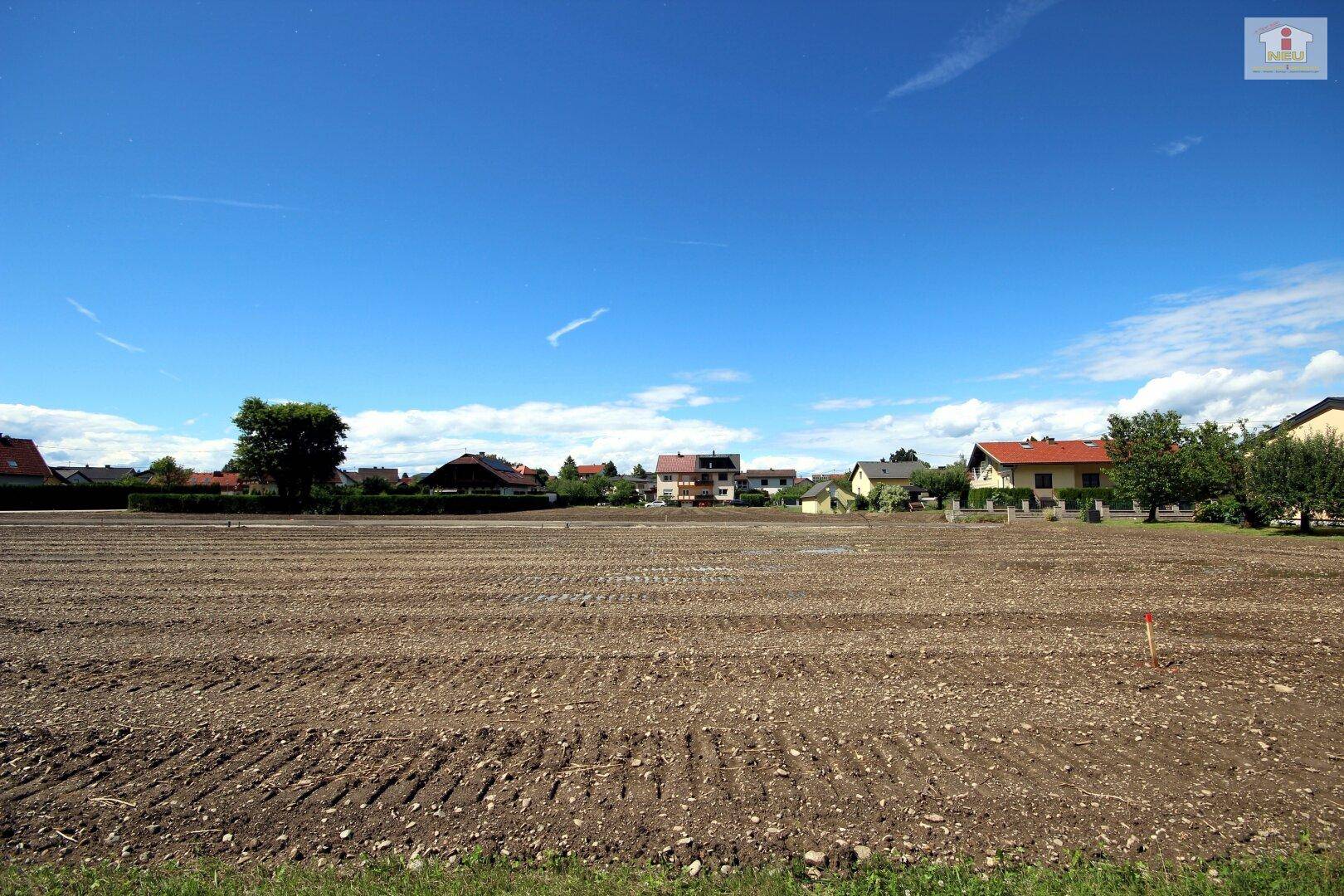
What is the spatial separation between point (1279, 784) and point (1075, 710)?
72.2 inches

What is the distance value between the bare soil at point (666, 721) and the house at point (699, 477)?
99.0m

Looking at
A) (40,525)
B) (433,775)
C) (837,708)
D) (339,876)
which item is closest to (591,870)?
(339,876)

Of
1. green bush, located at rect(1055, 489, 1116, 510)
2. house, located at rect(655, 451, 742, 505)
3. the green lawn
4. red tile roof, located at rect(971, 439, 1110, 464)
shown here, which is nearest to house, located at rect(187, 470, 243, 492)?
house, located at rect(655, 451, 742, 505)

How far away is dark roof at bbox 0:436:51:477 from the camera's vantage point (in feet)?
223

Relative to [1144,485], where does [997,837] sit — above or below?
below

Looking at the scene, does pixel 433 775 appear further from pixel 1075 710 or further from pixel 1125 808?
pixel 1075 710

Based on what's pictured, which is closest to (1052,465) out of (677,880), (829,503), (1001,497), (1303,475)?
(1001,497)

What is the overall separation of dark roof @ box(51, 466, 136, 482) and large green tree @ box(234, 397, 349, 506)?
54.4 meters

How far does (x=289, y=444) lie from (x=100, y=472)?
6678 centimetres

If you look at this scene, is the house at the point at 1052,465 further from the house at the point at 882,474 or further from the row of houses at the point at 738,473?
the house at the point at 882,474

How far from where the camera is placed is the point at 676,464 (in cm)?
11631

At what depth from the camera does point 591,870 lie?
13.8ft

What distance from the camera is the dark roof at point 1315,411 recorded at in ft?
116

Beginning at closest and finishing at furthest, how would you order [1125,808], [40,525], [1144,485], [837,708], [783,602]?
[1125,808] → [837,708] → [783,602] → [40,525] → [1144,485]
